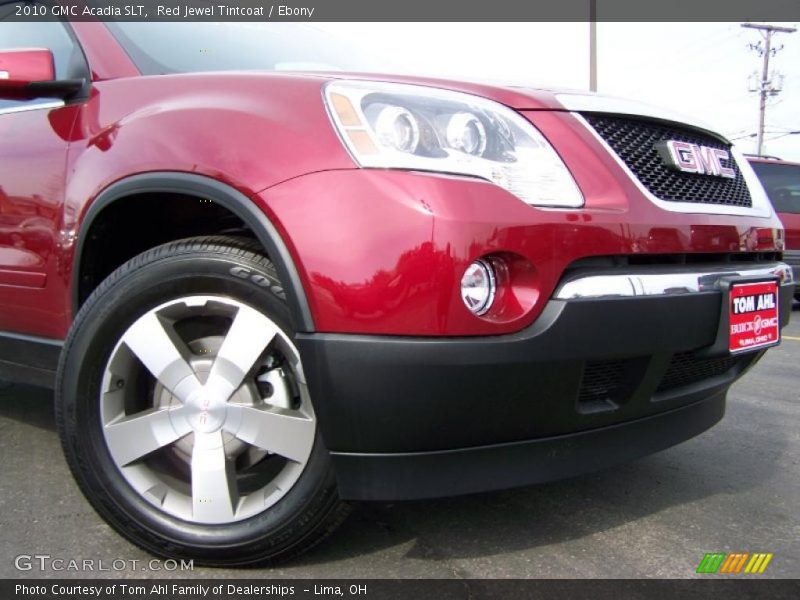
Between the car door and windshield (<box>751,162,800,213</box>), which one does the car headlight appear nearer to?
the car door

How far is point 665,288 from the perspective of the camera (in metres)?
1.80

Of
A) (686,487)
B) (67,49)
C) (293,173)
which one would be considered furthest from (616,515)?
(67,49)

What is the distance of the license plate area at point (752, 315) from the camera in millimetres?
1972

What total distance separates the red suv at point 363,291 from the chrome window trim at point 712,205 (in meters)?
0.01

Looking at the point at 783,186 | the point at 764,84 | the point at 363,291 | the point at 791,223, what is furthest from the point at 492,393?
the point at 764,84

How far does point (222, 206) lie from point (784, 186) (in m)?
8.52

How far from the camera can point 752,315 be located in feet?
6.80

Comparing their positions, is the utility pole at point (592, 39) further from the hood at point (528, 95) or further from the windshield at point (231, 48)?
the hood at point (528, 95)

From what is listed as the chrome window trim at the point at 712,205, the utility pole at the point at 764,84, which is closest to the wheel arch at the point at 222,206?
the chrome window trim at the point at 712,205

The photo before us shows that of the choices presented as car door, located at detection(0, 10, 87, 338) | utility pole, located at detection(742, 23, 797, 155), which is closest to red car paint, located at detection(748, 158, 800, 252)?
car door, located at detection(0, 10, 87, 338)

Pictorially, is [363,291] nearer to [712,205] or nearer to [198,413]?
[198,413]

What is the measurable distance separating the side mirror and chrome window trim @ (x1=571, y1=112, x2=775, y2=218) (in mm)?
1604

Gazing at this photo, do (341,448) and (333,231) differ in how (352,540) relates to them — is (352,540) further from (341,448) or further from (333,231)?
(333,231)
